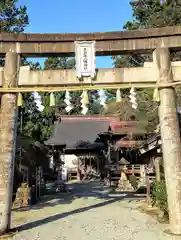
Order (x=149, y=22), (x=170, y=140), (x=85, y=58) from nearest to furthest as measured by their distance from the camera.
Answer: (x=170, y=140) < (x=85, y=58) < (x=149, y=22)

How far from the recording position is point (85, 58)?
24.9 feet

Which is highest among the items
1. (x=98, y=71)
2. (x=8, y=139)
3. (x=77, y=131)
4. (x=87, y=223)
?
(x=77, y=131)

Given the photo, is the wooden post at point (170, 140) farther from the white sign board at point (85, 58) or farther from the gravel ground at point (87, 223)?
the white sign board at point (85, 58)

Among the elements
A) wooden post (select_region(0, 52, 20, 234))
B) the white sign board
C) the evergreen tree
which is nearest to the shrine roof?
the evergreen tree

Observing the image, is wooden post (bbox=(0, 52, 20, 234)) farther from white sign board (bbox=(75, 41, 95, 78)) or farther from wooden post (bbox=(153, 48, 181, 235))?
wooden post (bbox=(153, 48, 181, 235))

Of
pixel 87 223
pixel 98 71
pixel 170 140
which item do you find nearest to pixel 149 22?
pixel 98 71

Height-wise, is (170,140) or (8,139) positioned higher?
(8,139)

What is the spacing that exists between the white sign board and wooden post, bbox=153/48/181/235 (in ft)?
5.67

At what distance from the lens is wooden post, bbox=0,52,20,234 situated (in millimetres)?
6848

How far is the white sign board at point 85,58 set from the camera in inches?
296

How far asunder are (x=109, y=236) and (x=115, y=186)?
1229cm

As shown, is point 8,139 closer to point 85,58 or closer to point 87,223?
point 85,58

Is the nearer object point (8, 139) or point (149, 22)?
point (8, 139)

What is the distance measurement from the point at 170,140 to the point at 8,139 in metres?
4.09
